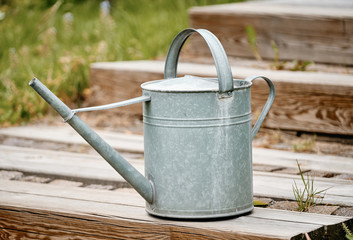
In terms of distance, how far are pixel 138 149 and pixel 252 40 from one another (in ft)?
3.71

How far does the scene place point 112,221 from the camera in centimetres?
194

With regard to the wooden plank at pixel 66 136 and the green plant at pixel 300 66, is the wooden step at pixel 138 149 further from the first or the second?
the green plant at pixel 300 66

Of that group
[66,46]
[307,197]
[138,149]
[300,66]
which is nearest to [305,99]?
[300,66]

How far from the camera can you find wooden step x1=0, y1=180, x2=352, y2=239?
1.78 meters

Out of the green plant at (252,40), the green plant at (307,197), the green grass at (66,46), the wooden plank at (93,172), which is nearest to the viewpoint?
the green plant at (307,197)

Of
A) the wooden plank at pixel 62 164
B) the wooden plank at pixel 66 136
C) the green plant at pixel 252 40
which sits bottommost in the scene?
the wooden plank at pixel 62 164

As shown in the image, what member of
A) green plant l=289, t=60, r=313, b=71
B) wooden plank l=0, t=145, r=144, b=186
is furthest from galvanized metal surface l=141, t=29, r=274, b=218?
green plant l=289, t=60, r=313, b=71

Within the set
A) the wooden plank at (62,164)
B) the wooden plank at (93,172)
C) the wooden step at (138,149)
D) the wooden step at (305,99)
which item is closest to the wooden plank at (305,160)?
the wooden step at (138,149)

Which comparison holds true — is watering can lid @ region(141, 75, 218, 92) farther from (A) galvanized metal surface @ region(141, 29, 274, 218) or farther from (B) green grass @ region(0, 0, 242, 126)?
(B) green grass @ region(0, 0, 242, 126)

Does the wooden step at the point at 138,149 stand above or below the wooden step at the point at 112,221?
above

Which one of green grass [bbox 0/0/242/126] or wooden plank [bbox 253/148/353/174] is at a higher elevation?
green grass [bbox 0/0/242/126]

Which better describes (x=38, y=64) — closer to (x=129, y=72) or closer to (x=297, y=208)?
(x=129, y=72)

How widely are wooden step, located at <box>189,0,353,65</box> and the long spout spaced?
196 centimetres

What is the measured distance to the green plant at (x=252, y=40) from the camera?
363 cm
